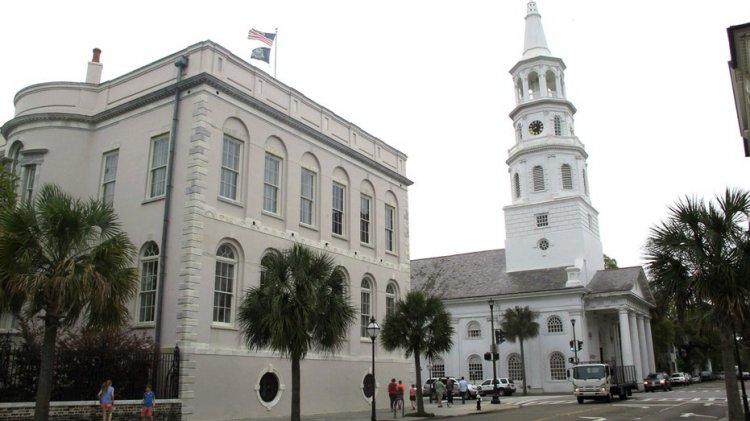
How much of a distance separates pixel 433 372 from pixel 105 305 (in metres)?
49.4

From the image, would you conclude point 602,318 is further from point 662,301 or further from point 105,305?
point 105,305

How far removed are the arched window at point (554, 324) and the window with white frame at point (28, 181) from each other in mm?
43925

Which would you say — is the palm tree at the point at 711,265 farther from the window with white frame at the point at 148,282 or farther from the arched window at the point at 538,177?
the arched window at the point at 538,177

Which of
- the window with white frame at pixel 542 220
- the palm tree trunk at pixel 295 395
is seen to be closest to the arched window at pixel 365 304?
the palm tree trunk at pixel 295 395

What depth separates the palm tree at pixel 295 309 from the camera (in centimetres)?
1872

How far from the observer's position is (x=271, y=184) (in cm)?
2605

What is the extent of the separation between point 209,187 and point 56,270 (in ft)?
27.8

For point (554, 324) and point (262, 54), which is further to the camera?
point (554, 324)

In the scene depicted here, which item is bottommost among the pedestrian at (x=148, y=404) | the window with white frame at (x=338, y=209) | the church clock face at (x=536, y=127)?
the pedestrian at (x=148, y=404)

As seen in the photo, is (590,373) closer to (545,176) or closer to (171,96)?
(171,96)

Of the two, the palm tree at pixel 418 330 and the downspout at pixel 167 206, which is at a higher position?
the downspout at pixel 167 206

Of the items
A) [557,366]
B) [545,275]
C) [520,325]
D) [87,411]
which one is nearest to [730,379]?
[87,411]

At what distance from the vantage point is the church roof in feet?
191

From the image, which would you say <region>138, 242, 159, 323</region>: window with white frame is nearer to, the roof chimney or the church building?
the roof chimney
